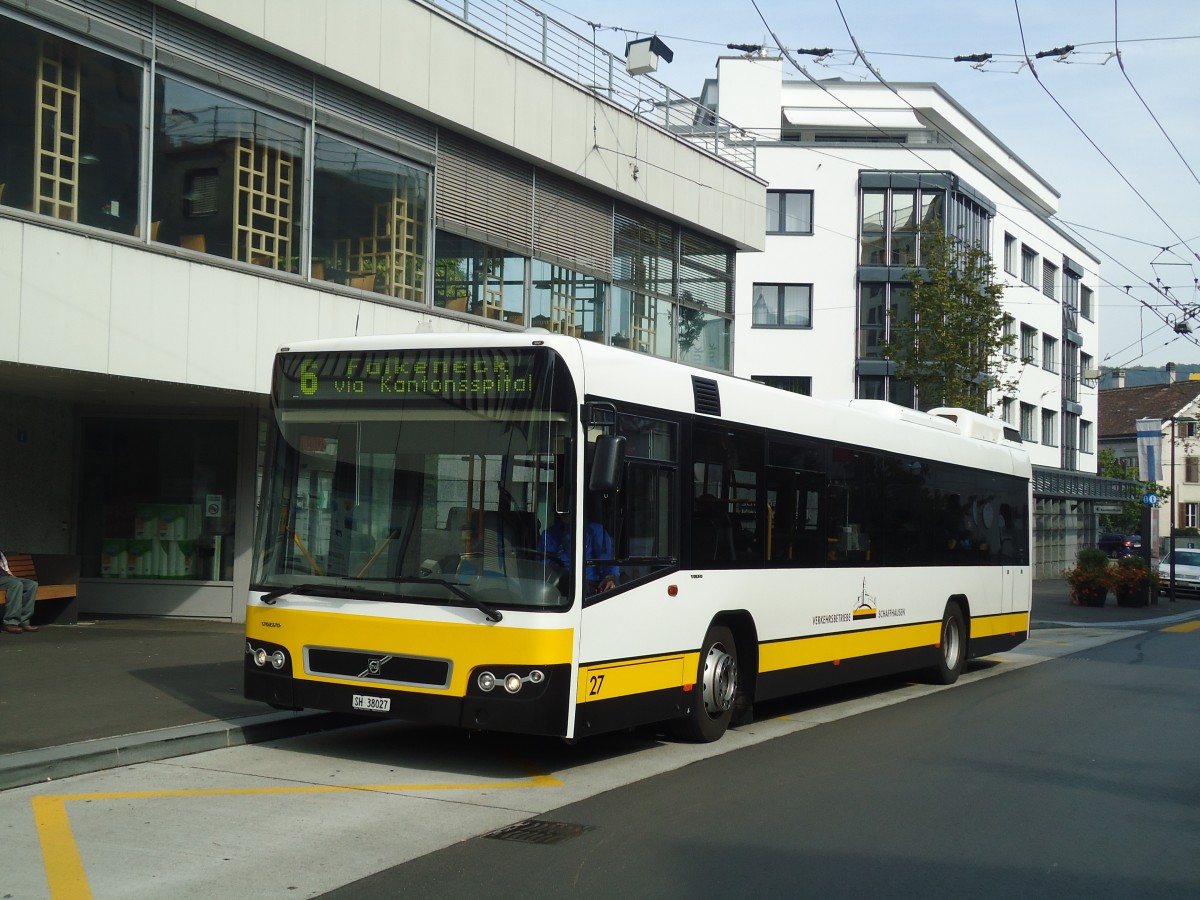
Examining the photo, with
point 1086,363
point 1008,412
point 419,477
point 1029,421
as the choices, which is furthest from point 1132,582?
point 1086,363

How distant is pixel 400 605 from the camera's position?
27.6 feet

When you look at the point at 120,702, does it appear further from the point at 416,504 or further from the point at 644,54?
the point at 644,54

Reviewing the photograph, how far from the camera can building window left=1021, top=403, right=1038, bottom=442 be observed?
185 ft

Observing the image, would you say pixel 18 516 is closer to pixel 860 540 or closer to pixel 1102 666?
pixel 860 540

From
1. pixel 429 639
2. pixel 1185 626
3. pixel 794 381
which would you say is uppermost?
pixel 794 381

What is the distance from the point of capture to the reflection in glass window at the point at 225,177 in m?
14.4

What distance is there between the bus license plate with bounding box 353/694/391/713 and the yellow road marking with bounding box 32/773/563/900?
53cm

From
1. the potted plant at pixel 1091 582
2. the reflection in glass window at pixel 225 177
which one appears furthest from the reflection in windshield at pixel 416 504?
the potted plant at pixel 1091 582

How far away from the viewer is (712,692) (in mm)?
10062

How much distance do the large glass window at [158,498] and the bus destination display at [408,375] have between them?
9.26m

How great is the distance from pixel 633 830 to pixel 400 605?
226 centimetres

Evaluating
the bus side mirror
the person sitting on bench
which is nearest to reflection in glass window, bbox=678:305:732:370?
the person sitting on bench

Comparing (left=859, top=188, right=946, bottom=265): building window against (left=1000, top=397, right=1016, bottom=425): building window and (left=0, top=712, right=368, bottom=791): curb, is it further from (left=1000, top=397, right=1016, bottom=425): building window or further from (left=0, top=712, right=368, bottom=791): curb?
(left=0, top=712, right=368, bottom=791): curb

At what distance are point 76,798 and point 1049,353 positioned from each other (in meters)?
57.3
